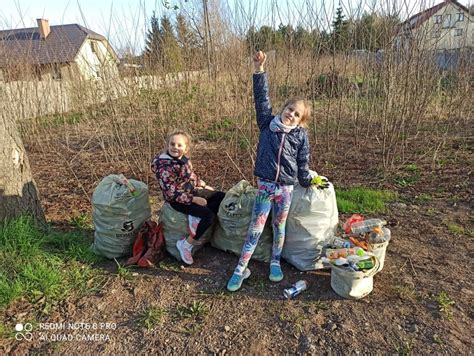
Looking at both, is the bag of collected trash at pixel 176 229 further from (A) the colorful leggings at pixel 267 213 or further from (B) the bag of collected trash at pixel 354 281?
(B) the bag of collected trash at pixel 354 281

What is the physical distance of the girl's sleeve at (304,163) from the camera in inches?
93.3

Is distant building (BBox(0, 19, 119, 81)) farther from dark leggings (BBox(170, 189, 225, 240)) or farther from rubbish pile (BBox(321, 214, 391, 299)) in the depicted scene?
rubbish pile (BBox(321, 214, 391, 299))

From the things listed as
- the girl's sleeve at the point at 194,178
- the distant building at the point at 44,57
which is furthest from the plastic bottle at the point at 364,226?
the distant building at the point at 44,57

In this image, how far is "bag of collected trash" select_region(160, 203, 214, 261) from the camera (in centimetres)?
265

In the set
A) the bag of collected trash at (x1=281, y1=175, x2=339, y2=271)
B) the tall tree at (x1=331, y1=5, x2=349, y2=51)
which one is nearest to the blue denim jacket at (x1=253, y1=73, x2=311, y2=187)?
the bag of collected trash at (x1=281, y1=175, x2=339, y2=271)

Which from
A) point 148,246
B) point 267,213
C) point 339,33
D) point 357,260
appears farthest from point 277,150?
point 339,33

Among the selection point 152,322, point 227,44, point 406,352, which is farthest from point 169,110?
point 406,352

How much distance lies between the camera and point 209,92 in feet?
19.4

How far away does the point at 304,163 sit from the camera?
2408 mm

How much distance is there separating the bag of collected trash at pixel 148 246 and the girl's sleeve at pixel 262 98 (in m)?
1.24

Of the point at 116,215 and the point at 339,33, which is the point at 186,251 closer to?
the point at 116,215

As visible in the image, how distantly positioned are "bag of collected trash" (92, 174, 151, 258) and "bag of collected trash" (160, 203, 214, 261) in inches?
9.6

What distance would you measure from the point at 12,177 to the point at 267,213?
7.21 ft

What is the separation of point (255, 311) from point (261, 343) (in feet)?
0.87
